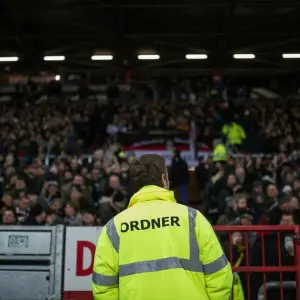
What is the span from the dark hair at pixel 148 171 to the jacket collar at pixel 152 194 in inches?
1.0

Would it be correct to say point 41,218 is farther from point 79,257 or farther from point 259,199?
point 259,199

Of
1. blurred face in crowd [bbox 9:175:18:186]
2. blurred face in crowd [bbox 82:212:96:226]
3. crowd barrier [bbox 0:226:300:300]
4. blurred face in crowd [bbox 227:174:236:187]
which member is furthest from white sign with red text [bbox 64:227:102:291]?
blurred face in crowd [bbox 9:175:18:186]

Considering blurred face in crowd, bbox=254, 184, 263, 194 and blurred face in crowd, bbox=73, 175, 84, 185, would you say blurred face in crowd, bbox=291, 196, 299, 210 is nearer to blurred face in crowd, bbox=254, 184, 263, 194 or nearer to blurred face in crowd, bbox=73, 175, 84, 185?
blurred face in crowd, bbox=254, 184, 263, 194

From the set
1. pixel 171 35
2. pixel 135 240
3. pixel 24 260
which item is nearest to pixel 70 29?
pixel 171 35

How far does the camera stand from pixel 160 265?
105 inches

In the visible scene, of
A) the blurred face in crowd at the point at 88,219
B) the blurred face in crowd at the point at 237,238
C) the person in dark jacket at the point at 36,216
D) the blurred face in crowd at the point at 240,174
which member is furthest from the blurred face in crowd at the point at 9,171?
the blurred face in crowd at the point at 237,238

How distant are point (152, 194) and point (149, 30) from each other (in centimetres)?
1428

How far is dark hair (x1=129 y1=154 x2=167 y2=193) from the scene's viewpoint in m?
2.84

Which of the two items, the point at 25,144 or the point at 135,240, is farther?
the point at 25,144

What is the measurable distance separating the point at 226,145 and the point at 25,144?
18.5ft

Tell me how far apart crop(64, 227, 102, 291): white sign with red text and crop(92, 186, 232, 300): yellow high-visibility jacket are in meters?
2.62

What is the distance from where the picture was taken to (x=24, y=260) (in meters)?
5.23

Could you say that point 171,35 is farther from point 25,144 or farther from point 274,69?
point 274,69

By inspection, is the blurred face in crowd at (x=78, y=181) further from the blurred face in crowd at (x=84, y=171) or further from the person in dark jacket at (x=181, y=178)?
the person in dark jacket at (x=181, y=178)
